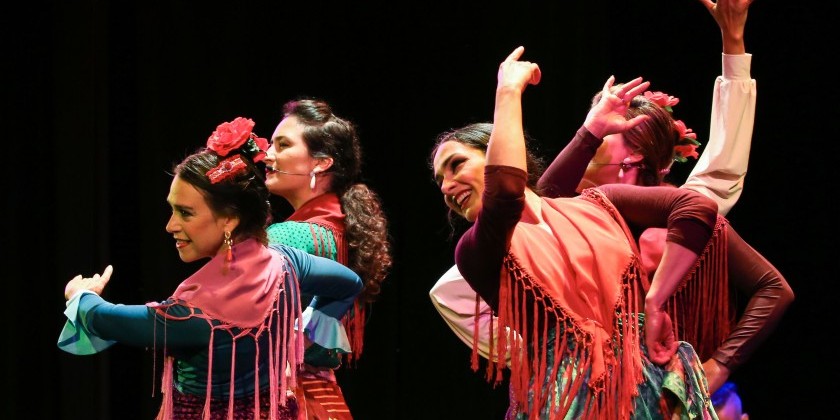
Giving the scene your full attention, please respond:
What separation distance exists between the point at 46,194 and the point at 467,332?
171cm

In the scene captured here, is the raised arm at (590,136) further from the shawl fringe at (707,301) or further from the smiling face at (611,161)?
the shawl fringe at (707,301)

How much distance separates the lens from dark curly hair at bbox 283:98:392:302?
10.4 ft

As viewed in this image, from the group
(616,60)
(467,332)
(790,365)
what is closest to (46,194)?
(467,332)

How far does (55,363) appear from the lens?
3750 mm

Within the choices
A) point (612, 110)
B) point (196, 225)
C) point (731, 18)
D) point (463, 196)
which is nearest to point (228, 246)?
point (196, 225)

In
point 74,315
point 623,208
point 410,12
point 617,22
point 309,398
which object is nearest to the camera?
point 623,208

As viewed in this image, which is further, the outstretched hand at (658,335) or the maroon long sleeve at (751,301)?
the maroon long sleeve at (751,301)

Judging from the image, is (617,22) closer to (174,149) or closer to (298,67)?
(298,67)

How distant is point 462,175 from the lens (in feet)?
7.48

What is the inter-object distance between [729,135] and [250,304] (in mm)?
1278

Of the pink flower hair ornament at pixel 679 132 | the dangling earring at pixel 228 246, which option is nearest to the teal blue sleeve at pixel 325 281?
the dangling earring at pixel 228 246

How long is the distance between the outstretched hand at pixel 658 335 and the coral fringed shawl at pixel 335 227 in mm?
1183

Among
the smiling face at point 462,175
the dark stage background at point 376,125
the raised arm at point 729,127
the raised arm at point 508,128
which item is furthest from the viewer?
the dark stage background at point 376,125

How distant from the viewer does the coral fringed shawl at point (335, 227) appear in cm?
314
